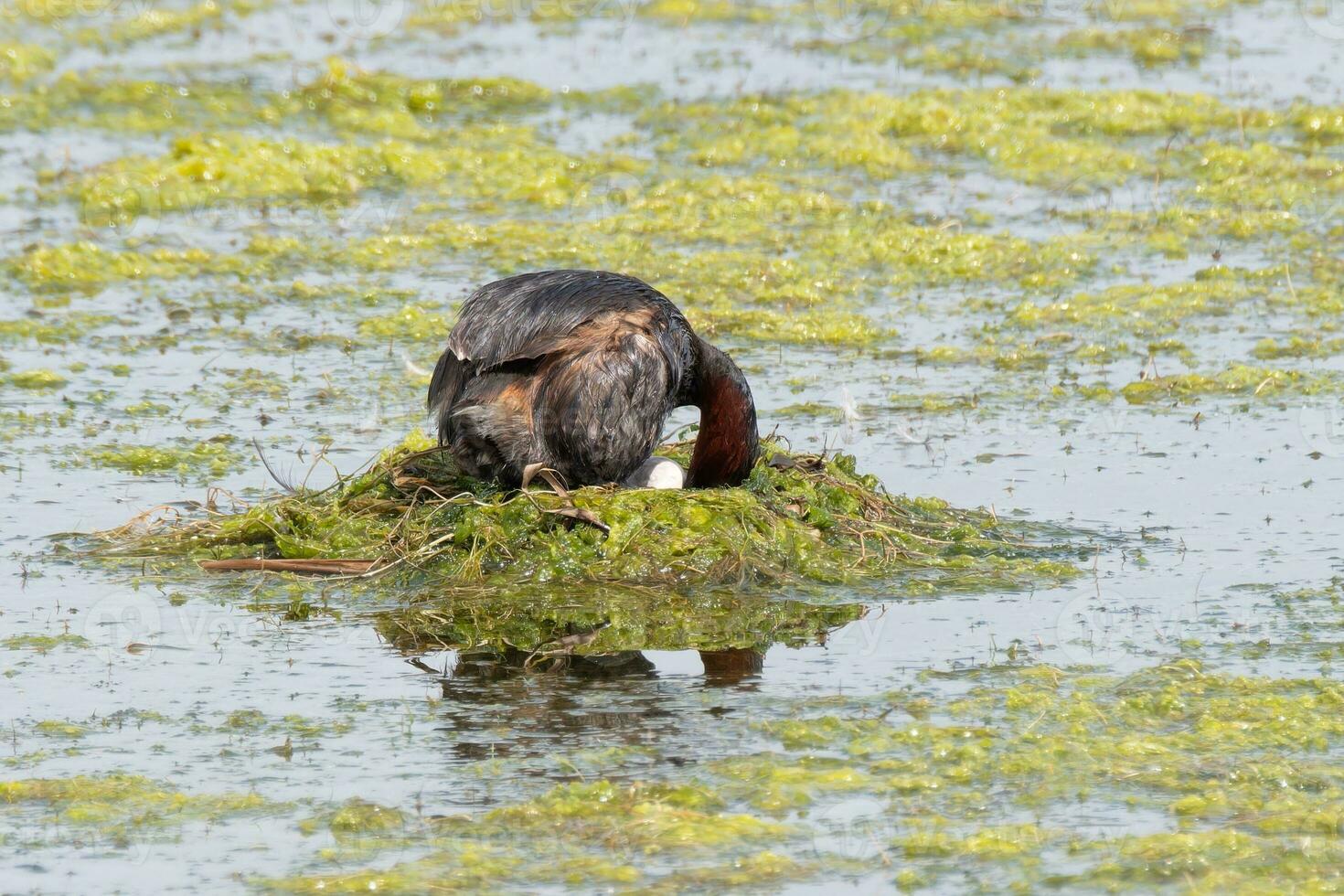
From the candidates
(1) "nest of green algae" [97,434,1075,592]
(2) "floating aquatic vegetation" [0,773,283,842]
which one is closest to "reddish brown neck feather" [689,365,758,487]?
(1) "nest of green algae" [97,434,1075,592]

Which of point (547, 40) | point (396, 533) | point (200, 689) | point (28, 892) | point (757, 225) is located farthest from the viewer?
point (547, 40)

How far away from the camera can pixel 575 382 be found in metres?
9.15

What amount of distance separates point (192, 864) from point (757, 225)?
10016mm

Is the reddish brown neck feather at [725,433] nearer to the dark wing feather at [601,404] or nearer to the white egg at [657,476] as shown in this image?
the white egg at [657,476]

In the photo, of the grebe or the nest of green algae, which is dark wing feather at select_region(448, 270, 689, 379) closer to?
the grebe

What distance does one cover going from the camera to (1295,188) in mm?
16406

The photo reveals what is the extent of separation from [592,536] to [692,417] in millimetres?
3651

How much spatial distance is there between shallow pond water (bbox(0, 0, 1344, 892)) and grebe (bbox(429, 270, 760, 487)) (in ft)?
2.42

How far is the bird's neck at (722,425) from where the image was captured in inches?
378

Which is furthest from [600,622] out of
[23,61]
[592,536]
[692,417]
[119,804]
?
[23,61]

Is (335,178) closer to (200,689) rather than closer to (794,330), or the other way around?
(794,330)

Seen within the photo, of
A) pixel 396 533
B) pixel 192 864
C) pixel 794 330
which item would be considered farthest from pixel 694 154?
pixel 192 864

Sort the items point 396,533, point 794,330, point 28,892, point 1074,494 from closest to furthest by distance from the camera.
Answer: point 28,892 → point 396,533 → point 1074,494 → point 794,330

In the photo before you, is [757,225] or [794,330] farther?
[757,225]
